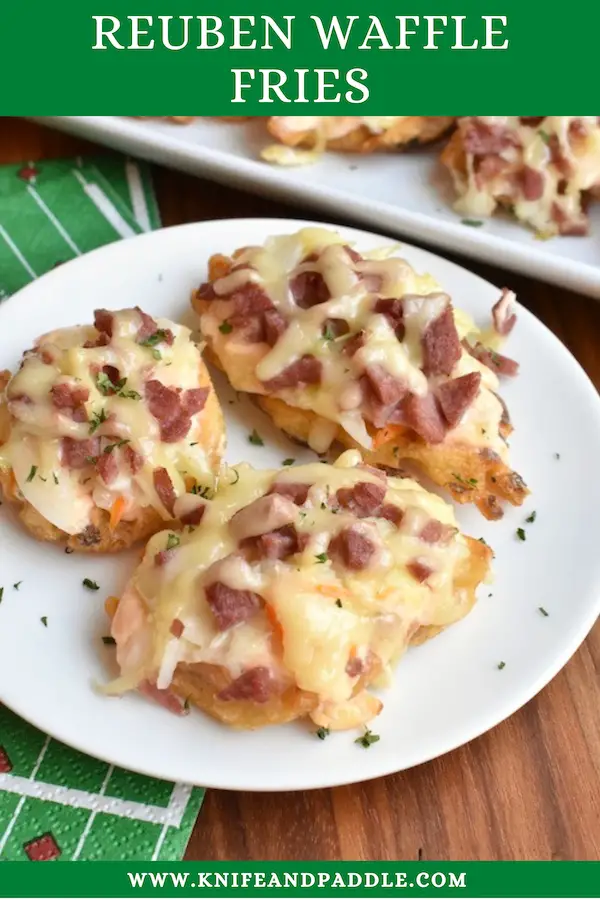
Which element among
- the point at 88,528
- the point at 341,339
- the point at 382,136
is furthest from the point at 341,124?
the point at 88,528

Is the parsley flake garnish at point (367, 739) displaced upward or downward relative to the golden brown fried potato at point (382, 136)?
downward

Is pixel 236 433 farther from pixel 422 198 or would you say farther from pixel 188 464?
pixel 422 198

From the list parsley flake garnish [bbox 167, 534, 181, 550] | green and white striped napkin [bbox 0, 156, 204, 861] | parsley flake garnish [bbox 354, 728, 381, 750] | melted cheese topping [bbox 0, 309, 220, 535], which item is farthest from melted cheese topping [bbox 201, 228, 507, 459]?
green and white striped napkin [bbox 0, 156, 204, 861]

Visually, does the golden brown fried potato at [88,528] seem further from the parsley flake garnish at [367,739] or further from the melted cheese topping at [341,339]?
the parsley flake garnish at [367,739]

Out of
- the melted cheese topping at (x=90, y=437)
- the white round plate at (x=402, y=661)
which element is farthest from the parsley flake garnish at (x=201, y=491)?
the white round plate at (x=402, y=661)

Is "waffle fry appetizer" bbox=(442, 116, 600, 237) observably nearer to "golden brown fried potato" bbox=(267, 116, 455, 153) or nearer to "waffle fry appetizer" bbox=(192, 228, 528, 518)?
"golden brown fried potato" bbox=(267, 116, 455, 153)
